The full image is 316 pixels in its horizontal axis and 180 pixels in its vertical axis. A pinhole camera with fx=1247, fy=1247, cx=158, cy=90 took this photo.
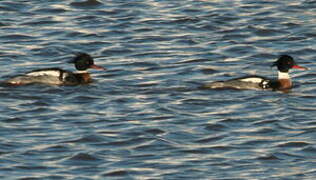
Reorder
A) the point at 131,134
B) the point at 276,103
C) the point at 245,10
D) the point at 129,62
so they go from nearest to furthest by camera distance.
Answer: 1. the point at 131,134
2. the point at 276,103
3. the point at 129,62
4. the point at 245,10

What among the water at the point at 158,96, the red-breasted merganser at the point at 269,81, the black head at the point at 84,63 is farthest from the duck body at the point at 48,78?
the red-breasted merganser at the point at 269,81

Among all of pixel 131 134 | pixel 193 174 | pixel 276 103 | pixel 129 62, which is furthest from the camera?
pixel 129 62

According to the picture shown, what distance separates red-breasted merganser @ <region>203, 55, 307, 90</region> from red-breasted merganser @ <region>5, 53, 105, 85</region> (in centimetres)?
250

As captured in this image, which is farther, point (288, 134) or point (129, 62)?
point (129, 62)

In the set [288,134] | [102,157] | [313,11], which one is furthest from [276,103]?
[313,11]

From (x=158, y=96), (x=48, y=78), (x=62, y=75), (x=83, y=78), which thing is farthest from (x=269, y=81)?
(x=48, y=78)

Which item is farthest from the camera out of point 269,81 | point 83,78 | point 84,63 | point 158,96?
point 84,63

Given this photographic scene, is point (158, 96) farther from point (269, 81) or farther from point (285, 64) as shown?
point (285, 64)

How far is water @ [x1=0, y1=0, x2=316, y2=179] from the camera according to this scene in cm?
1734

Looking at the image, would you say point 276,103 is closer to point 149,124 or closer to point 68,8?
point 149,124

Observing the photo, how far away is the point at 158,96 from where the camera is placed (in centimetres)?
2188

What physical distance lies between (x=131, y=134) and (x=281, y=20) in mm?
9950

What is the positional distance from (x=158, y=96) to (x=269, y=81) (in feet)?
7.60

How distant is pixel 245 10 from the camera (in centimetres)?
2911
